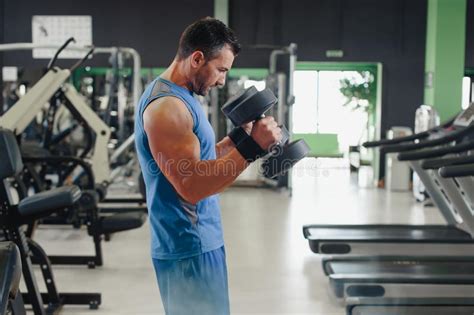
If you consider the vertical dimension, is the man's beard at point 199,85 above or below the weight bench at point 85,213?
above

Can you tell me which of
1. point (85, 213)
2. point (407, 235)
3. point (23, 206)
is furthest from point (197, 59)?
point (85, 213)

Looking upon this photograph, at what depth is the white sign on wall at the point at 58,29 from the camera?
10.6 meters

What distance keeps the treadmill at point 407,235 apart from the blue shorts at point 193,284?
8.94ft

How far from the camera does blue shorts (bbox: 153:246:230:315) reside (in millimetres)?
2045

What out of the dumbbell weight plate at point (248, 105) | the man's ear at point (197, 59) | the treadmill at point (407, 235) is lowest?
the treadmill at point (407, 235)

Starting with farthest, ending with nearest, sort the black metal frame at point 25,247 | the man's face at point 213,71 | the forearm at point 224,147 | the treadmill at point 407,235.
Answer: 1. the treadmill at point 407,235
2. the black metal frame at point 25,247
3. the forearm at point 224,147
4. the man's face at point 213,71

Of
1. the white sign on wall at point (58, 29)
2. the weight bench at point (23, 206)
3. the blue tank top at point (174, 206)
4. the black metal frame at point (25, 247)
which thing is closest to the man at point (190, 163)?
the blue tank top at point (174, 206)

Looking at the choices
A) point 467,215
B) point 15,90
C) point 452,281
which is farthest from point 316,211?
point 15,90

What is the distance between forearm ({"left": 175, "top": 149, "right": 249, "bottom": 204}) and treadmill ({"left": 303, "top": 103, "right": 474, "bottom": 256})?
3.01 meters

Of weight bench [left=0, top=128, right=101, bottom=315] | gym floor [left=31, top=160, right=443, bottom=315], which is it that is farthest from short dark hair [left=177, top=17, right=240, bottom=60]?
gym floor [left=31, top=160, right=443, bottom=315]

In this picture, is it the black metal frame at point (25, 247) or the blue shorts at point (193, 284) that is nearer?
the blue shorts at point (193, 284)

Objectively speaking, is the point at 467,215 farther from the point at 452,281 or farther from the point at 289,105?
the point at 289,105

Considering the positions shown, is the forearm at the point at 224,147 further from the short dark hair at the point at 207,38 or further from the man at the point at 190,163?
the short dark hair at the point at 207,38

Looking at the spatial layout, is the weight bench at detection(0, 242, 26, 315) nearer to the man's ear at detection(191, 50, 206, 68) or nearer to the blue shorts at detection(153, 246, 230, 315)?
the blue shorts at detection(153, 246, 230, 315)
